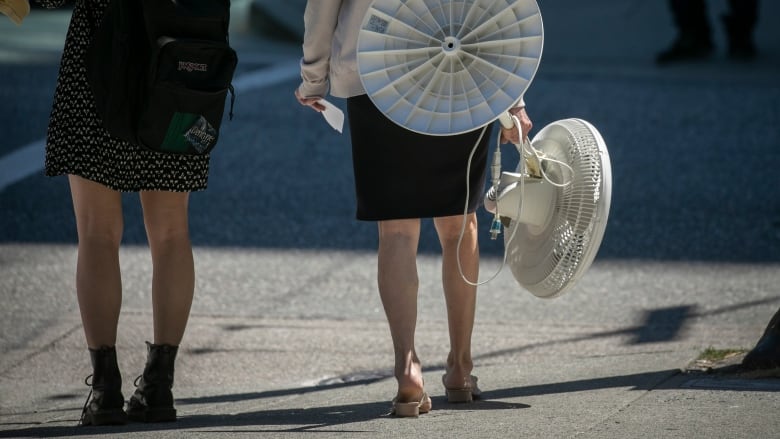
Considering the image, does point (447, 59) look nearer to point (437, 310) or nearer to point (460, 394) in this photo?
point (460, 394)

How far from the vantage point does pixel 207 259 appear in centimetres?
721

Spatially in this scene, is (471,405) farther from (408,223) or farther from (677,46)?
(677,46)

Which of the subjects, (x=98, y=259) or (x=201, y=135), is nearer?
(x=201, y=135)

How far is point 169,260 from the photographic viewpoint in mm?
4391

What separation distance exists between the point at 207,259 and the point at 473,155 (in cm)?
320

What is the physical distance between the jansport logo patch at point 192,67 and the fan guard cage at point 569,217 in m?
1.14

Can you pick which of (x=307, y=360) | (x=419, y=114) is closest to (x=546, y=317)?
(x=307, y=360)

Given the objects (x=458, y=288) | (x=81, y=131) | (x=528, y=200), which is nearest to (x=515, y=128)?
(x=528, y=200)

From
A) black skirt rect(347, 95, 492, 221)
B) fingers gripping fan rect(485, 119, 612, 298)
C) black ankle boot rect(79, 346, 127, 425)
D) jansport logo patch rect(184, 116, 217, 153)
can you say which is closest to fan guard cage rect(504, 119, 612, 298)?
fingers gripping fan rect(485, 119, 612, 298)

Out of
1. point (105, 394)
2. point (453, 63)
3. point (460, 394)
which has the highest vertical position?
point (453, 63)

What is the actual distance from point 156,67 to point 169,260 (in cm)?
68

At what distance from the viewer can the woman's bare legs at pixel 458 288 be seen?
4461 mm

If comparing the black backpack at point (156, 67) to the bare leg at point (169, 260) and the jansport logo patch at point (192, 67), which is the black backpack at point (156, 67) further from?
the bare leg at point (169, 260)

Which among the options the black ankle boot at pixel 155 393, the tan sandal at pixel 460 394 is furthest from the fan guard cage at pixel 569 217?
the black ankle boot at pixel 155 393
